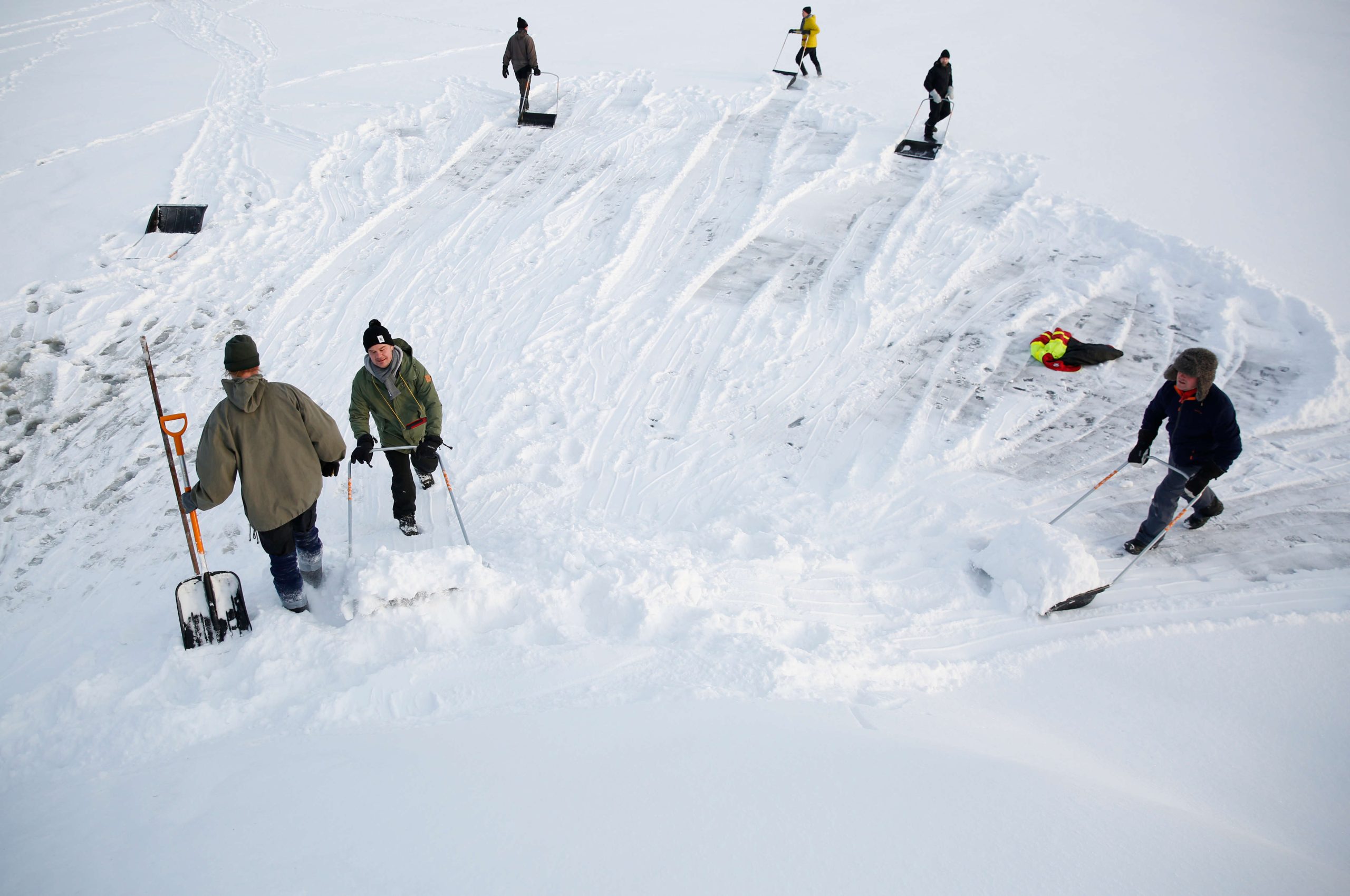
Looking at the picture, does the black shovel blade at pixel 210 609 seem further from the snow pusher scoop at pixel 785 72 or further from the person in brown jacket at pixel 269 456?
the snow pusher scoop at pixel 785 72

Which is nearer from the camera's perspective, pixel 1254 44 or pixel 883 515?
pixel 883 515

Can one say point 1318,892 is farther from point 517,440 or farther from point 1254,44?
point 1254,44

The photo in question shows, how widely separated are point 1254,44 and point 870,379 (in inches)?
516

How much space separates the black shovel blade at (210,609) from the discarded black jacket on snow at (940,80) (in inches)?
406

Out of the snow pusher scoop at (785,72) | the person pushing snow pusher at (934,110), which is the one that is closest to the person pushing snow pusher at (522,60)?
the snow pusher scoop at (785,72)

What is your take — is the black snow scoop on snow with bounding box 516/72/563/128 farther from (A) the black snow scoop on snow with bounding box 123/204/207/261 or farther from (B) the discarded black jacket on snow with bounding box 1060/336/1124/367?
(B) the discarded black jacket on snow with bounding box 1060/336/1124/367

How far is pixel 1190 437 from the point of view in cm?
448

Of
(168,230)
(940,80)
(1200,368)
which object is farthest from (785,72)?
(1200,368)

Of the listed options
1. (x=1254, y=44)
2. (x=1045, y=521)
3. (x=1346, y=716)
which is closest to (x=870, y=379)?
(x=1045, y=521)

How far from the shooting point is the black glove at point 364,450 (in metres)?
4.48

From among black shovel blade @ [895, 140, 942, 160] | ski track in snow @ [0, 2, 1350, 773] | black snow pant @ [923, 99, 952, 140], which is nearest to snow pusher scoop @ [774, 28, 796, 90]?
ski track in snow @ [0, 2, 1350, 773]

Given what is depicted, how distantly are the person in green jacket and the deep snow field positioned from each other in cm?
61

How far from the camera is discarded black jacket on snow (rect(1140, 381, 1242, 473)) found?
14.1ft

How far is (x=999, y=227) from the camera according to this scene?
8141mm
